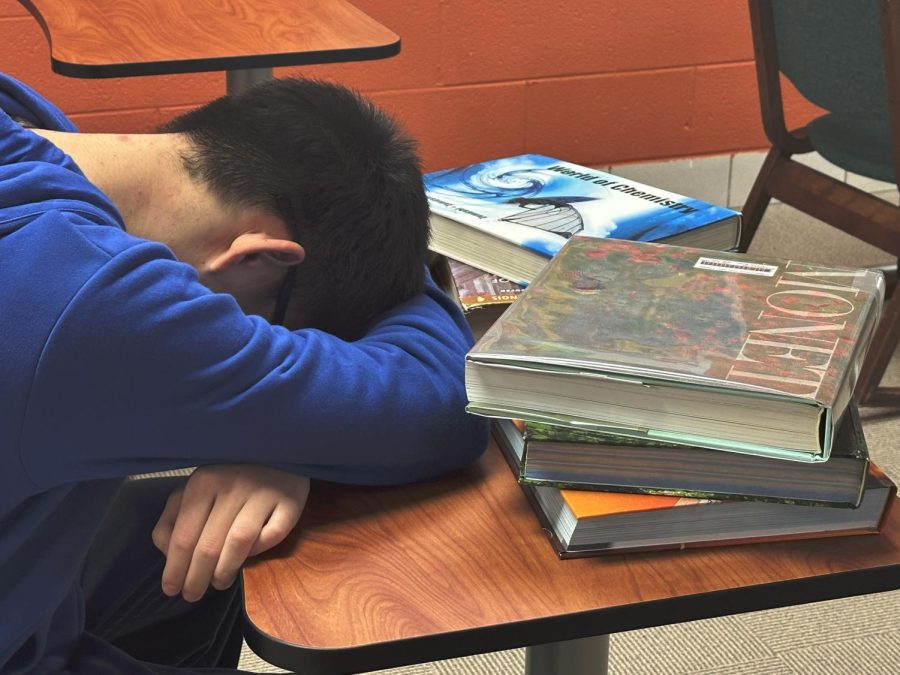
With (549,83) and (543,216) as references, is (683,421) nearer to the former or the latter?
(543,216)

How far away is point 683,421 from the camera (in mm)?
672

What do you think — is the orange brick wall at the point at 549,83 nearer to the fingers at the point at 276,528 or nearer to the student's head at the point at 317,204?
the student's head at the point at 317,204

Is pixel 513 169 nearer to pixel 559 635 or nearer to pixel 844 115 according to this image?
pixel 559 635

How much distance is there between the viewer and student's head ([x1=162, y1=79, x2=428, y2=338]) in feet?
2.96

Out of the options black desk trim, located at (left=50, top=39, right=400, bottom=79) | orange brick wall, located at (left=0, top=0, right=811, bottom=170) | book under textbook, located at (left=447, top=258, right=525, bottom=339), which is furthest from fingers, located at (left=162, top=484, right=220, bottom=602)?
orange brick wall, located at (left=0, top=0, right=811, bottom=170)

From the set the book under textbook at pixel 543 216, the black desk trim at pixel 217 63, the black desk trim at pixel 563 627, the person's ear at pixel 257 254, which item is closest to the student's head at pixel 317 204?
the person's ear at pixel 257 254

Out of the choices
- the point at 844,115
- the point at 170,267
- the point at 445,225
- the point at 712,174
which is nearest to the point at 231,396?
the point at 170,267

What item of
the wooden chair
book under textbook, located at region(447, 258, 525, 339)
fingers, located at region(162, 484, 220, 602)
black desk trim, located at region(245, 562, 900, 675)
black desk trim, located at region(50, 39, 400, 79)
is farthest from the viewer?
the wooden chair

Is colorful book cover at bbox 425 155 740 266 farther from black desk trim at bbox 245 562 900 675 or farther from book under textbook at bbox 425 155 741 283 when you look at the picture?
black desk trim at bbox 245 562 900 675

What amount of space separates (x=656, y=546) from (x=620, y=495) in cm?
4

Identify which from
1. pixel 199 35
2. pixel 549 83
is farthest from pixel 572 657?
pixel 549 83

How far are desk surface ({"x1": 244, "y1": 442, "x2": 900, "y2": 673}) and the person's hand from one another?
19 millimetres

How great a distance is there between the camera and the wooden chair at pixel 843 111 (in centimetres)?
214

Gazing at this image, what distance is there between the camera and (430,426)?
783 millimetres
